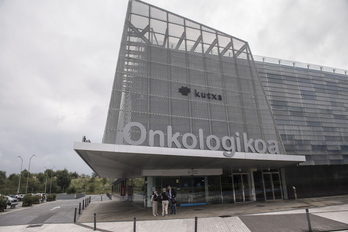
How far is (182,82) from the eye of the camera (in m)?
20.6

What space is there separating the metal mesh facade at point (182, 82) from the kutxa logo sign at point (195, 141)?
32.0 inches

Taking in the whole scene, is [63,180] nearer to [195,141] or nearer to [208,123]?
[208,123]

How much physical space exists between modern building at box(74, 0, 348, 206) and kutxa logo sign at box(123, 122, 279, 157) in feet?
0.24

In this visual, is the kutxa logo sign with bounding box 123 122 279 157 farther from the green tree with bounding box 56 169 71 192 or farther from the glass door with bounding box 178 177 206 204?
the green tree with bounding box 56 169 71 192

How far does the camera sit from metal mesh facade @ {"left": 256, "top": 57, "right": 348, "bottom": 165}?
27234mm

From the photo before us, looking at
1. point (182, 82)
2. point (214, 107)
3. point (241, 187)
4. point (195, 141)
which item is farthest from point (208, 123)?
point (241, 187)

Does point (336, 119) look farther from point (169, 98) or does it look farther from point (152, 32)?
point (152, 32)

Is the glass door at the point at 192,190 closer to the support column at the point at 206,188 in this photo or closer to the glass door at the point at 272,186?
the support column at the point at 206,188

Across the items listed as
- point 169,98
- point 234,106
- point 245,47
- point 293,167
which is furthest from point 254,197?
point 245,47

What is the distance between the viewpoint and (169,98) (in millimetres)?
19297

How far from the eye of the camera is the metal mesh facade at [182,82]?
17.8 meters

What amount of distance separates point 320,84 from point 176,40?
22950 millimetres

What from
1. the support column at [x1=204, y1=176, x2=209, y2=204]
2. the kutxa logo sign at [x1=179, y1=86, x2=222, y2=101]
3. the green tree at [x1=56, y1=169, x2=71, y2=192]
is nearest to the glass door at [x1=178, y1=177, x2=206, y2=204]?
the support column at [x1=204, y1=176, x2=209, y2=204]

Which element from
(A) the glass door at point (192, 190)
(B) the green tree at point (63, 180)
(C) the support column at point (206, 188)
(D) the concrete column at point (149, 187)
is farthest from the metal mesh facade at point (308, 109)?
(B) the green tree at point (63, 180)
